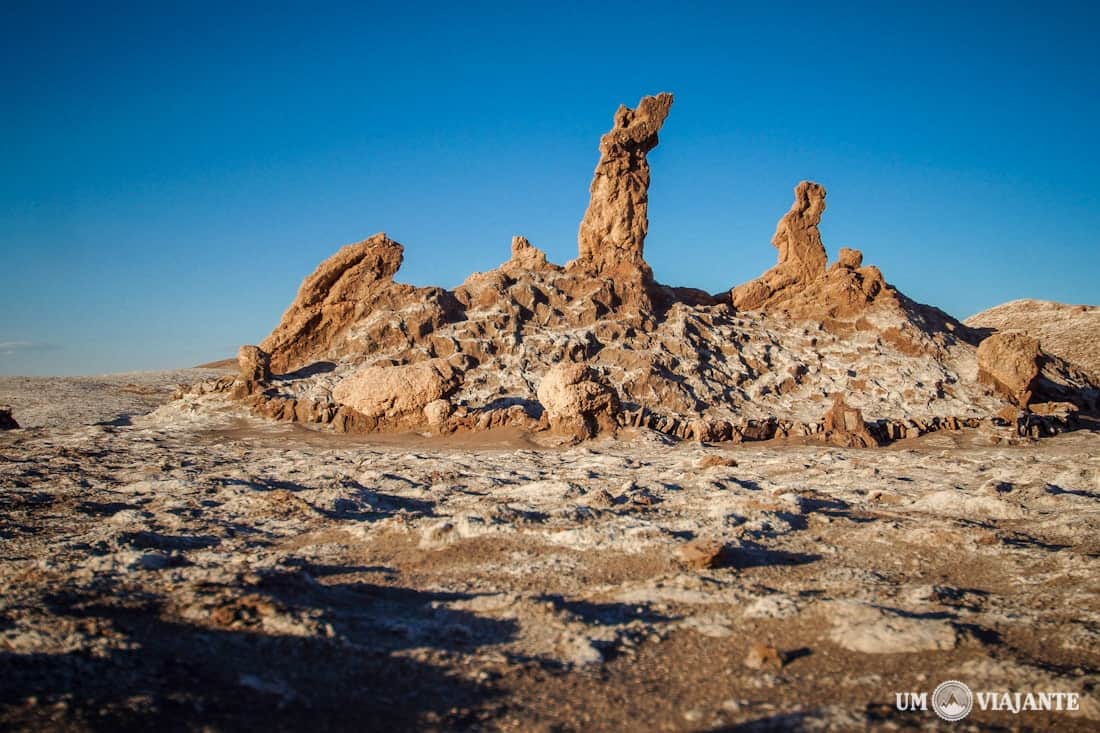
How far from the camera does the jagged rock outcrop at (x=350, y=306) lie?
18484 mm

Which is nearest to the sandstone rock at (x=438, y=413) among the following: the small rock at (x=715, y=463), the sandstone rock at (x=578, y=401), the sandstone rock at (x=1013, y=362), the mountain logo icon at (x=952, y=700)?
the sandstone rock at (x=578, y=401)

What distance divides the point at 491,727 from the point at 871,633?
258 centimetres

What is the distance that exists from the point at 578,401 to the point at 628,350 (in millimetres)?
3812

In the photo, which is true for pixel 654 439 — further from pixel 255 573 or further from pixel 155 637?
pixel 155 637

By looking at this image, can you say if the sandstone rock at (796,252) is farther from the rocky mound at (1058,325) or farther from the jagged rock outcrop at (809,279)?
the rocky mound at (1058,325)

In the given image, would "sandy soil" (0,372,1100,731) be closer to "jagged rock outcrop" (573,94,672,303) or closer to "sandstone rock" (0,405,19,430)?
"sandstone rock" (0,405,19,430)

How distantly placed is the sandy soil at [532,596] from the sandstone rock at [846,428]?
406cm

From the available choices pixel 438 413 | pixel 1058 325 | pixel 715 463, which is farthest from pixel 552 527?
pixel 1058 325

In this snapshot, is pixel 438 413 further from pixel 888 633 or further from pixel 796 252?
pixel 796 252

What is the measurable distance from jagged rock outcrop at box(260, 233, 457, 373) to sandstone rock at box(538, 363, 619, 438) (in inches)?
186

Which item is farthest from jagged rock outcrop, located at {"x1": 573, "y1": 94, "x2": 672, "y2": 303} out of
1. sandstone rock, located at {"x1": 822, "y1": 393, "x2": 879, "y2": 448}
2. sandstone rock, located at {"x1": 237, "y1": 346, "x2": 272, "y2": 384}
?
sandstone rock, located at {"x1": 237, "y1": 346, "x2": 272, "y2": 384}

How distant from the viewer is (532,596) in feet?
17.9

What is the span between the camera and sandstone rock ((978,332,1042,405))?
17562 mm

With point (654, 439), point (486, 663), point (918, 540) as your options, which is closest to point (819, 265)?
point (654, 439)
